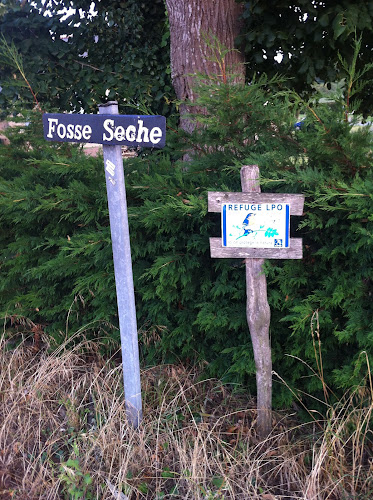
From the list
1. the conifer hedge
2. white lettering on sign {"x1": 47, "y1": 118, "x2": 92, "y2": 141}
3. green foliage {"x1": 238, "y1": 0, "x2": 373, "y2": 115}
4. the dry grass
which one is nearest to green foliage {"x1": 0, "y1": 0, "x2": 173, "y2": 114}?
green foliage {"x1": 238, "y1": 0, "x2": 373, "y2": 115}

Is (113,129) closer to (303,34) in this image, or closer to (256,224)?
(256,224)

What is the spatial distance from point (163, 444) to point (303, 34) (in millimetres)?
3418

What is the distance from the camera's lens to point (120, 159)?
2.57 meters

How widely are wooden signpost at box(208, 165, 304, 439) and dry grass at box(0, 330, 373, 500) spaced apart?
648mm

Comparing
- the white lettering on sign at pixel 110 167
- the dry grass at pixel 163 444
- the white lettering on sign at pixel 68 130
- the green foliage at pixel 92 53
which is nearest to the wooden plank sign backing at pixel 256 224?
the white lettering on sign at pixel 110 167

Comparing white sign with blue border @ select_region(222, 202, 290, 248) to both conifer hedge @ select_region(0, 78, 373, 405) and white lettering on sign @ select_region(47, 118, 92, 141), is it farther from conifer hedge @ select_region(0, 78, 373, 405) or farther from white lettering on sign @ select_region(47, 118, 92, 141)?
white lettering on sign @ select_region(47, 118, 92, 141)

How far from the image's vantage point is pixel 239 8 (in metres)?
4.36

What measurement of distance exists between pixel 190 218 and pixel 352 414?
148cm

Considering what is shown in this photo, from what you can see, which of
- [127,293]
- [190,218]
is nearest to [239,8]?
[190,218]

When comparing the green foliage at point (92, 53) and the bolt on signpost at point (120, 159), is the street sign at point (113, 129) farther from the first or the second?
the green foliage at point (92, 53)

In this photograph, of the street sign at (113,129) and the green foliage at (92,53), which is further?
the green foliage at (92,53)

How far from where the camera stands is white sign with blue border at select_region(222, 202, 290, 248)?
2.52 metres

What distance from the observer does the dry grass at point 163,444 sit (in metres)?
2.48

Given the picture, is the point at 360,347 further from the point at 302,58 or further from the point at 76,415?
the point at 302,58
